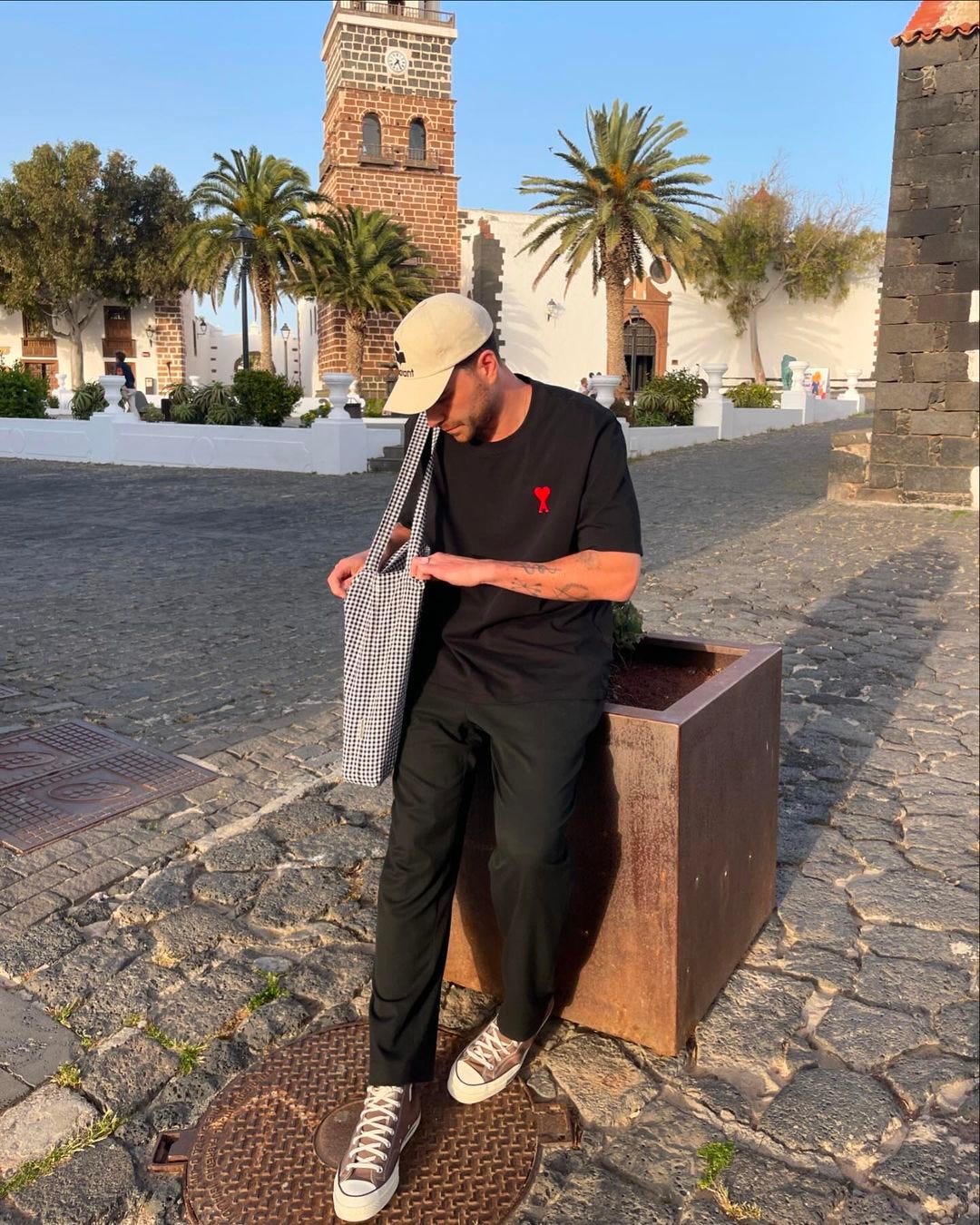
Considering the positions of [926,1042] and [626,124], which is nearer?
[926,1042]

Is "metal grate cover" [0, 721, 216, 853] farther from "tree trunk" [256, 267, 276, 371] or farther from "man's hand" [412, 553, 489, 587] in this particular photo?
"tree trunk" [256, 267, 276, 371]

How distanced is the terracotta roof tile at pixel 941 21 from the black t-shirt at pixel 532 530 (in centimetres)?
1279

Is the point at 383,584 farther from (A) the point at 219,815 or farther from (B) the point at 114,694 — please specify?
(B) the point at 114,694

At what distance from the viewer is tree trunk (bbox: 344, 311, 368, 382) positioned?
107ft

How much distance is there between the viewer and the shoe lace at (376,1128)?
208 centimetres

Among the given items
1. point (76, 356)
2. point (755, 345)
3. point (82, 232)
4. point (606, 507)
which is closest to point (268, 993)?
point (606, 507)

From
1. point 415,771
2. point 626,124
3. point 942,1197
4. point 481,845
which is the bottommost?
point 942,1197

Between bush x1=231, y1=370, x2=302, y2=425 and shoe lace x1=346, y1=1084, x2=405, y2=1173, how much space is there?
18.9 m

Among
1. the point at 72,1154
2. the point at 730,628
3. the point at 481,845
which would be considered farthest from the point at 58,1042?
the point at 730,628

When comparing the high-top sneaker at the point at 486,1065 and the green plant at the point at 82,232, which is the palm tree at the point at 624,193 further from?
the high-top sneaker at the point at 486,1065

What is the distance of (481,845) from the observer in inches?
104

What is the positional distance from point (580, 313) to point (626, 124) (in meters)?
13.4

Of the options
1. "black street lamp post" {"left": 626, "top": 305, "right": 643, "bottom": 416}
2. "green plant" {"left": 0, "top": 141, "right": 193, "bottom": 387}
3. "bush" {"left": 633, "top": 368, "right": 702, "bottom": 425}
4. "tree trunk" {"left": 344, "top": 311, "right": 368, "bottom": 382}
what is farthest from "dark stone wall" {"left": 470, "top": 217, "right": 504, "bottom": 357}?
"bush" {"left": 633, "top": 368, "right": 702, "bottom": 425}

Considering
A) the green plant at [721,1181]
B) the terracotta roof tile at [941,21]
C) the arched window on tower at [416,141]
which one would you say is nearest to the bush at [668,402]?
the terracotta roof tile at [941,21]
